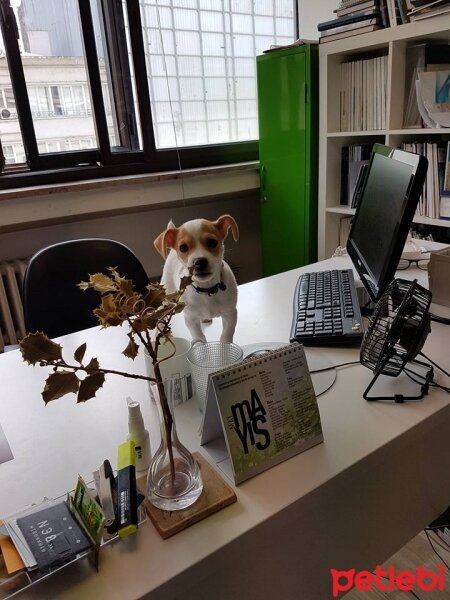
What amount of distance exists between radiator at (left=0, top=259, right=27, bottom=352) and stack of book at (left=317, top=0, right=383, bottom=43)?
199cm

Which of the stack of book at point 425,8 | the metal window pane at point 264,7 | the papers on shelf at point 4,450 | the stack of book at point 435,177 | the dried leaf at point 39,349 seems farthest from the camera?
the metal window pane at point 264,7

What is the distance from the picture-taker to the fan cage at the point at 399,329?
2.69 ft

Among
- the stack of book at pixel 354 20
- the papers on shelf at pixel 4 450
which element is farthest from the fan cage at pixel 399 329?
the stack of book at pixel 354 20

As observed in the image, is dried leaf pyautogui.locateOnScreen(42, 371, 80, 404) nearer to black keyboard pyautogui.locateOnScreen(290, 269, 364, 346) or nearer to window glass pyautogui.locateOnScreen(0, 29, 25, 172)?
black keyboard pyautogui.locateOnScreen(290, 269, 364, 346)

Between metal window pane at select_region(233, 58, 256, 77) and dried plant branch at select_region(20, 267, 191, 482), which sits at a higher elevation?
metal window pane at select_region(233, 58, 256, 77)

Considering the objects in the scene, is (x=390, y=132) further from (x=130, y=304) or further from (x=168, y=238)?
(x=130, y=304)

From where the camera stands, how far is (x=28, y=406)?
0.90 m

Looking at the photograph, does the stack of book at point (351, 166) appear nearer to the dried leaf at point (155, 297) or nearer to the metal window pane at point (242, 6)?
the metal window pane at point (242, 6)

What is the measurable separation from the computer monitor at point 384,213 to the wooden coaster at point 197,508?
545 mm

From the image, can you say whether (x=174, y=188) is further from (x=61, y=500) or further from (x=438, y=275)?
(x=61, y=500)

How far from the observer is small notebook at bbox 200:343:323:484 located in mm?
651

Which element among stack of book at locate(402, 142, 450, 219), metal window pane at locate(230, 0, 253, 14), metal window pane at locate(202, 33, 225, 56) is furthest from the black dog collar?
metal window pane at locate(230, 0, 253, 14)

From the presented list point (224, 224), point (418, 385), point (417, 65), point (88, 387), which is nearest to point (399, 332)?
point (418, 385)

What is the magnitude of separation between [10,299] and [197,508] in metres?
2.12
